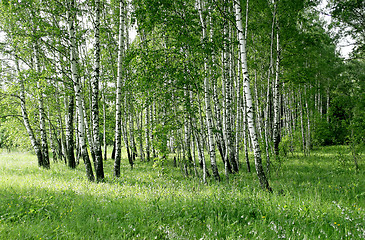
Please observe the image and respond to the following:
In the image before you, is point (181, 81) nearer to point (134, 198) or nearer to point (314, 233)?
point (134, 198)

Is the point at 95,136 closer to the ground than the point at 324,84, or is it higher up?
closer to the ground

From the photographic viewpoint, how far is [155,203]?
16.8 ft

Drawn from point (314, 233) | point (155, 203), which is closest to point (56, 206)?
point (155, 203)

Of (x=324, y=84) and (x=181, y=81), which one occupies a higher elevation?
(x=324, y=84)

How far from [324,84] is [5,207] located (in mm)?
32204

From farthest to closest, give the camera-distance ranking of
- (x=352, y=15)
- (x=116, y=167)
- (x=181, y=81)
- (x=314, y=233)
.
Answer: (x=352, y=15)
(x=116, y=167)
(x=181, y=81)
(x=314, y=233)

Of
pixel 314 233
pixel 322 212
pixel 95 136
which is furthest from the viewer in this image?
pixel 95 136

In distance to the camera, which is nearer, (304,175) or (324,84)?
(304,175)

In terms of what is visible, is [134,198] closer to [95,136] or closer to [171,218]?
[171,218]

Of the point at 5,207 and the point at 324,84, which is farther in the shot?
the point at 324,84

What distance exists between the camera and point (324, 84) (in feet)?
88.2

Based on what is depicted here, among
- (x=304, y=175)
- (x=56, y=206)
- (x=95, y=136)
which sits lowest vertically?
(x=304, y=175)

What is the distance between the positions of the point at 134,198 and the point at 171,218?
1.62 m

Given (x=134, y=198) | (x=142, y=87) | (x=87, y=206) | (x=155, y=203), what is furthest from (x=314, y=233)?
(x=142, y=87)
